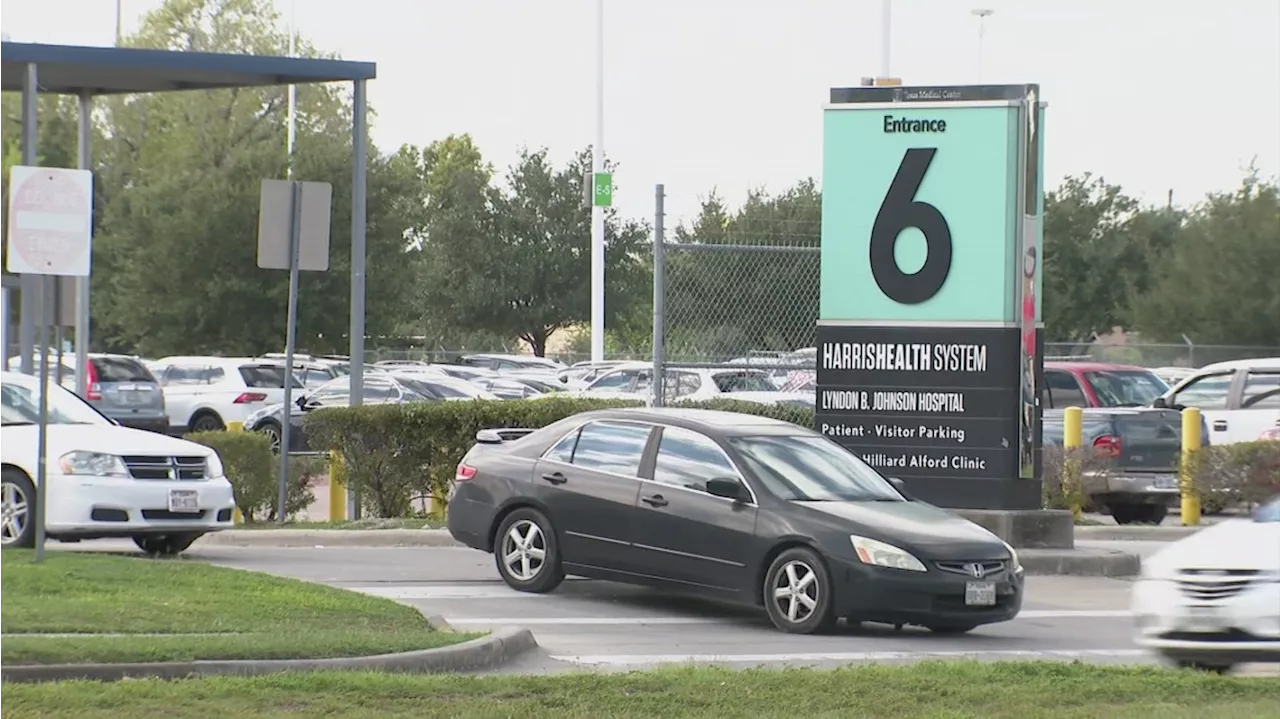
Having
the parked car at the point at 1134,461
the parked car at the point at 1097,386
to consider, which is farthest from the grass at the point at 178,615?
the parked car at the point at 1097,386

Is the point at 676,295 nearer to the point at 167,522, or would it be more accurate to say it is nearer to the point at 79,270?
the point at 167,522

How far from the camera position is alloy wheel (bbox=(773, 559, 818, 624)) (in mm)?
12477

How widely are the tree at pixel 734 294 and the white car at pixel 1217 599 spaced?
336 inches

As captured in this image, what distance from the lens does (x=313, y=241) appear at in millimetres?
19594

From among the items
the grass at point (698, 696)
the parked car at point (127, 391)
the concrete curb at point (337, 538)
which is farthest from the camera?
the parked car at point (127, 391)

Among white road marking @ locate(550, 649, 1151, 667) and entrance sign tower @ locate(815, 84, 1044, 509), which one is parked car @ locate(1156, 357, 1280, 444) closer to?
entrance sign tower @ locate(815, 84, 1044, 509)

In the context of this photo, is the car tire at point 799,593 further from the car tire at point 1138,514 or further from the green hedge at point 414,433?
the car tire at point 1138,514

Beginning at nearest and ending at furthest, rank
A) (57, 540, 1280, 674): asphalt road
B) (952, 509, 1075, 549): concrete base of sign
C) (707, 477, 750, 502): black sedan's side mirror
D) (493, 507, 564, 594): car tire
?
(57, 540, 1280, 674): asphalt road < (707, 477, 750, 502): black sedan's side mirror < (493, 507, 564, 594): car tire < (952, 509, 1075, 549): concrete base of sign

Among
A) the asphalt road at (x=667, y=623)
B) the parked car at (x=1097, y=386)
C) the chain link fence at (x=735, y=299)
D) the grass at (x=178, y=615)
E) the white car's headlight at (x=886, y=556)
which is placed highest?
the chain link fence at (x=735, y=299)

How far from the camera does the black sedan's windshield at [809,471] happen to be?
43.2ft

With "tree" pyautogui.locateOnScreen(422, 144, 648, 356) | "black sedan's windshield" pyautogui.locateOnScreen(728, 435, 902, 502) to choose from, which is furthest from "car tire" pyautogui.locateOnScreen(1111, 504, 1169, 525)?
"tree" pyautogui.locateOnScreen(422, 144, 648, 356)

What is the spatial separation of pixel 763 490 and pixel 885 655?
1834 mm

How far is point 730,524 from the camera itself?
42.6 feet

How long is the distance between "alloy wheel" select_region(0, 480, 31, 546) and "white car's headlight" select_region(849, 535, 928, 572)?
7016 millimetres
